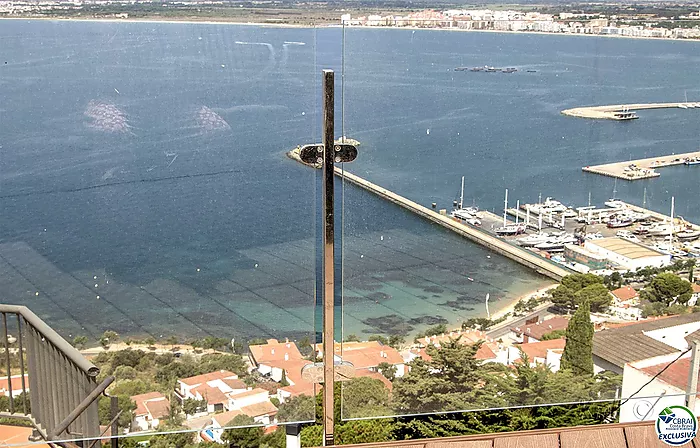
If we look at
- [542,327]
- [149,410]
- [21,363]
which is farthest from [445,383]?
[21,363]

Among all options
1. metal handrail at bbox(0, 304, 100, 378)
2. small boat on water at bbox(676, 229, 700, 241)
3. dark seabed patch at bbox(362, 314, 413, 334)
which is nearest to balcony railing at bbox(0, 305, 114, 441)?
metal handrail at bbox(0, 304, 100, 378)

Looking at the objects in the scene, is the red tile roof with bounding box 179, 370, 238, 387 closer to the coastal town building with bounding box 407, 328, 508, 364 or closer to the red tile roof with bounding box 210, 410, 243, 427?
the red tile roof with bounding box 210, 410, 243, 427

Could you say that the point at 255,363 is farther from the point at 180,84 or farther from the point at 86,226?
the point at 180,84

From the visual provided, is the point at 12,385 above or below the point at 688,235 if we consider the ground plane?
below

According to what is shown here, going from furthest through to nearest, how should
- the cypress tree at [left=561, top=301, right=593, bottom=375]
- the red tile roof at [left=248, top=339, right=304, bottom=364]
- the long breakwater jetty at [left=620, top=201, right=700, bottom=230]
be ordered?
the long breakwater jetty at [left=620, top=201, right=700, bottom=230] < the cypress tree at [left=561, top=301, right=593, bottom=375] < the red tile roof at [left=248, top=339, right=304, bottom=364]

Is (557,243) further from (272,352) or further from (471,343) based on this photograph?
(272,352)

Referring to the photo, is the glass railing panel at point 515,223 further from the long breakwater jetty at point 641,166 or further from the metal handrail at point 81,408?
the metal handrail at point 81,408

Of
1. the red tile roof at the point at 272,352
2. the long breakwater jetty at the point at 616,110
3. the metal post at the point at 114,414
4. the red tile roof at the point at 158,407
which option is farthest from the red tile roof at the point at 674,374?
the metal post at the point at 114,414
